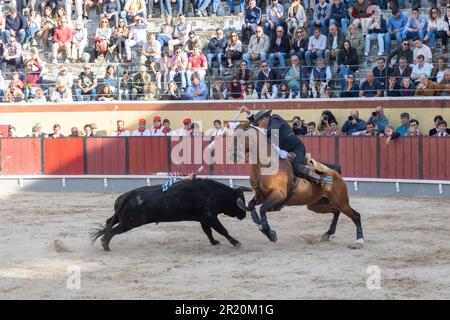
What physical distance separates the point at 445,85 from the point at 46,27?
398 inches

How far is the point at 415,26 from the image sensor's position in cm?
1838

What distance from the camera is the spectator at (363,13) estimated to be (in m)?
19.2

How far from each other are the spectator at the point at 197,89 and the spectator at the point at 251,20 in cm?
159

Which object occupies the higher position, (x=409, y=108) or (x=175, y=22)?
(x=175, y=22)

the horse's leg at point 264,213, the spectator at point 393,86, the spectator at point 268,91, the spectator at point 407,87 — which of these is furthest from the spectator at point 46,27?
the horse's leg at point 264,213

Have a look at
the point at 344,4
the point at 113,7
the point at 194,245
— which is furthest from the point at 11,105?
the point at 194,245

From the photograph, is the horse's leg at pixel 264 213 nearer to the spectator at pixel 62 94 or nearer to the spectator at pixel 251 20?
the spectator at pixel 251 20

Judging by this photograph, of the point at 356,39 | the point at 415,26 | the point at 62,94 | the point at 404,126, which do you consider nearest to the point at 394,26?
the point at 415,26

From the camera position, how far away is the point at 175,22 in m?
22.2

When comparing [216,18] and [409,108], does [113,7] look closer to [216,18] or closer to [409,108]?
[216,18]

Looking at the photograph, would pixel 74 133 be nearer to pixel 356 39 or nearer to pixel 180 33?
pixel 180 33

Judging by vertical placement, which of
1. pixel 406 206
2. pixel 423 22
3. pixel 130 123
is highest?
pixel 423 22

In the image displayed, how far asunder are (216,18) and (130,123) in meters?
3.44
